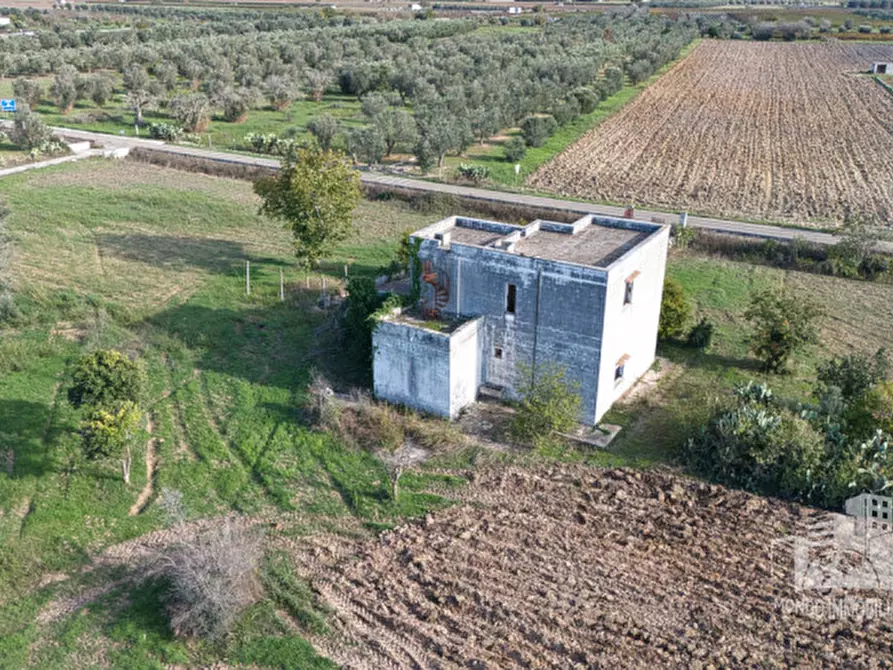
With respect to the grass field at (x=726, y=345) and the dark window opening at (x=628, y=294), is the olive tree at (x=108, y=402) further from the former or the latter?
the dark window opening at (x=628, y=294)

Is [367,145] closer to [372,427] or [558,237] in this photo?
[558,237]

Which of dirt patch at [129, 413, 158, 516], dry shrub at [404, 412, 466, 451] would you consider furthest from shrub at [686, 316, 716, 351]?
dirt patch at [129, 413, 158, 516]

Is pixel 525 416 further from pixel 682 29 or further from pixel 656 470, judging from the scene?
pixel 682 29

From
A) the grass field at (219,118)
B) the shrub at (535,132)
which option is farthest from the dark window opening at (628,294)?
the grass field at (219,118)

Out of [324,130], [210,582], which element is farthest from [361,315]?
[324,130]

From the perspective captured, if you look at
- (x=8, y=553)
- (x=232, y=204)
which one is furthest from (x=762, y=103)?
(x=8, y=553)

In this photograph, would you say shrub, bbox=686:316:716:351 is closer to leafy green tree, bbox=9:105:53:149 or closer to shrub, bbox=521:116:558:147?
shrub, bbox=521:116:558:147
